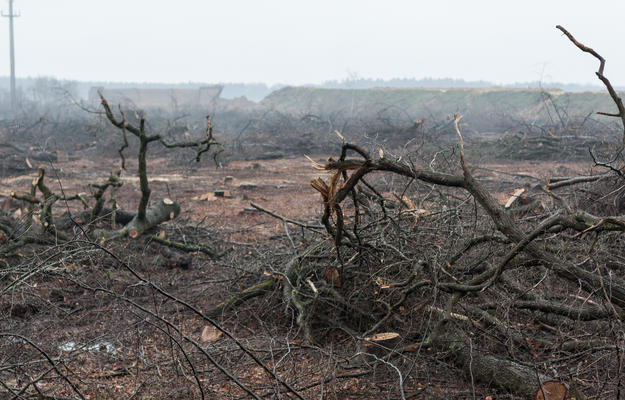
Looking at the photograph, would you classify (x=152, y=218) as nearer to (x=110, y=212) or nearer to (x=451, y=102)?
(x=110, y=212)

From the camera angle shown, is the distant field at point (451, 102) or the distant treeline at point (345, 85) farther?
the distant treeline at point (345, 85)

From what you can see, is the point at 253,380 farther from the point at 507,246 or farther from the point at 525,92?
the point at 525,92

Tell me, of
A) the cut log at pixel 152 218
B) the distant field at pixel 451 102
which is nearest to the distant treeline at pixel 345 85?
the distant field at pixel 451 102

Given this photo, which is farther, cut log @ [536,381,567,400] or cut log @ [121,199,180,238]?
cut log @ [121,199,180,238]

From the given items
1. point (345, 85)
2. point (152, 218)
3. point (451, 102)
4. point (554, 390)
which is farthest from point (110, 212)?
point (345, 85)

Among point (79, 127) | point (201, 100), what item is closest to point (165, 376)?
point (79, 127)

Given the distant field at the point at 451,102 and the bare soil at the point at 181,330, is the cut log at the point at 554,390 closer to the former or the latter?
the bare soil at the point at 181,330

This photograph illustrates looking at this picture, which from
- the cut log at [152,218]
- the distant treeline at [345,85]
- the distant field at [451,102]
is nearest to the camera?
the cut log at [152,218]

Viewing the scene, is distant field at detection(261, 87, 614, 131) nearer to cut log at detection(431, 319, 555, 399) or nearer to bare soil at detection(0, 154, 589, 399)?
bare soil at detection(0, 154, 589, 399)

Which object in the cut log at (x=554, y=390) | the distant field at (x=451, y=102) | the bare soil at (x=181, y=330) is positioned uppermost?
the distant field at (x=451, y=102)

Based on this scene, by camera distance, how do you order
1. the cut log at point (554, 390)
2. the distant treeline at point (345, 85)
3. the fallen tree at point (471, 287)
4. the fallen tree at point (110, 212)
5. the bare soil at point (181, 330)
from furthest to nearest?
1. the distant treeline at point (345, 85)
2. the fallen tree at point (110, 212)
3. the bare soil at point (181, 330)
4. the fallen tree at point (471, 287)
5. the cut log at point (554, 390)

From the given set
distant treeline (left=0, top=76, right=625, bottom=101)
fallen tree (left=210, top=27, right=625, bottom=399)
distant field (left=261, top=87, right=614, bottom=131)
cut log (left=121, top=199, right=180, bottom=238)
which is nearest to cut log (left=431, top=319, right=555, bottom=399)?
fallen tree (left=210, top=27, right=625, bottom=399)

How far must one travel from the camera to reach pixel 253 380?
299 cm

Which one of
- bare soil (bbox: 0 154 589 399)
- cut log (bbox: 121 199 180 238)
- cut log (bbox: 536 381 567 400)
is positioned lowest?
bare soil (bbox: 0 154 589 399)
